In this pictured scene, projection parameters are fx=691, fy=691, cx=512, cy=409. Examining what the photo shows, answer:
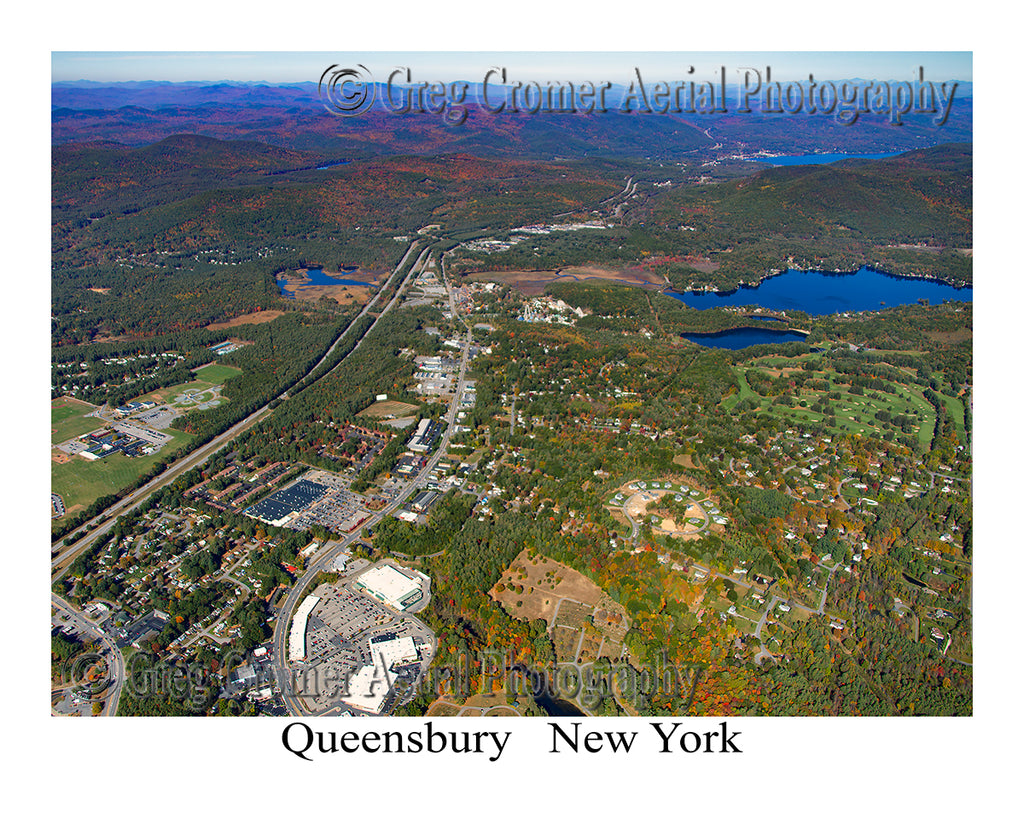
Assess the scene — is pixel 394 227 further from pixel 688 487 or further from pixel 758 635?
pixel 758 635

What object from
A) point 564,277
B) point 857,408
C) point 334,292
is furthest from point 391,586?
point 564,277

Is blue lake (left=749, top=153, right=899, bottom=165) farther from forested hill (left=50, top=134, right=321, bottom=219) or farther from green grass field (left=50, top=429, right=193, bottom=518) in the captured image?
green grass field (left=50, top=429, right=193, bottom=518)

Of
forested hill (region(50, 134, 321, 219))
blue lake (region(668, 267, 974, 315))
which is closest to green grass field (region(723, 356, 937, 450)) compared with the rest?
blue lake (region(668, 267, 974, 315))

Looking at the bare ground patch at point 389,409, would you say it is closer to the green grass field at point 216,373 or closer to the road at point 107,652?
the green grass field at point 216,373

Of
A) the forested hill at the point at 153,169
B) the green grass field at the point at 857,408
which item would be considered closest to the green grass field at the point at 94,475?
the green grass field at the point at 857,408

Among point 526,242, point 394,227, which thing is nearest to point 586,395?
point 526,242

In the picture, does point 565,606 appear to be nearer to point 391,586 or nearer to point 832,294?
point 391,586
